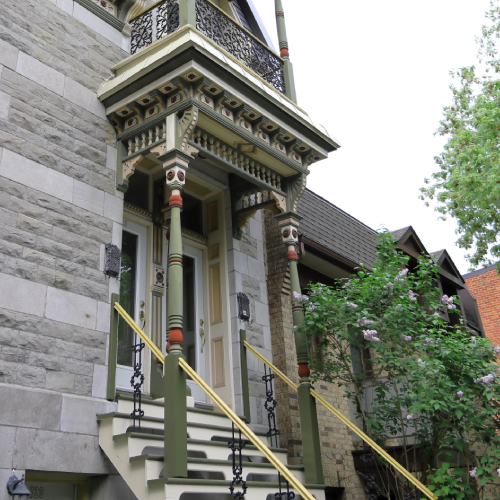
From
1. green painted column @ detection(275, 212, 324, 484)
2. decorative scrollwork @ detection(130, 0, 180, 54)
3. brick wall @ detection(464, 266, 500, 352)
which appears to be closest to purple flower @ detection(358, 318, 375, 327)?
green painted column @ detection(275, 212, 324, 484)

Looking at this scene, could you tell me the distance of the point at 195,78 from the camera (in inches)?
263

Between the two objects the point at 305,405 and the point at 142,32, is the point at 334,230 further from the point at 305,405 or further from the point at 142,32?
the point at 142,32

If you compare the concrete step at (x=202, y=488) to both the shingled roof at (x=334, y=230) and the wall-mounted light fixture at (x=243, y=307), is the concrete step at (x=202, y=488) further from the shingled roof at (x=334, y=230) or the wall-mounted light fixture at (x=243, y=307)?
the shingled roof at (x=334, y=230)

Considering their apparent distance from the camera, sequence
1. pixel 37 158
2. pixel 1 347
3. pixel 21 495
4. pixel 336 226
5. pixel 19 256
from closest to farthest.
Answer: pixel 21 495
pixel 1 347
pixel 19 256
pixel 37 158
pixel 336 226

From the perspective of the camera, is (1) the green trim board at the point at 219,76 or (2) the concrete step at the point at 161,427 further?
(1) the green trim board at the point at 219,76

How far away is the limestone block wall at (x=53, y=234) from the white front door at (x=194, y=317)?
1.86 metres

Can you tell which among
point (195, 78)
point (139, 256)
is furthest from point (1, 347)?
point (195, 78)

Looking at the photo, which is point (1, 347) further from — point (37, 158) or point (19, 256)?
point (37, 158)

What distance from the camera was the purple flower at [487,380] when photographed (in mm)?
6539

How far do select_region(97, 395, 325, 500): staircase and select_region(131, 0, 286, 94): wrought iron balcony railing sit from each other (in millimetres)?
4495

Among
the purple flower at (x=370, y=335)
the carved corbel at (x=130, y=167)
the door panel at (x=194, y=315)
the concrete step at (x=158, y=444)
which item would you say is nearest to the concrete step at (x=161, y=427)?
the concrete step at (x=158, y=444)

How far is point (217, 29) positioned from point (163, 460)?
5.22 meters

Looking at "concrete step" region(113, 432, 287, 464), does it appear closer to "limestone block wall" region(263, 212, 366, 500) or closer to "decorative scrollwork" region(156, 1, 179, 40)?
"limestone block wall" region(263, 212, 366, 500)

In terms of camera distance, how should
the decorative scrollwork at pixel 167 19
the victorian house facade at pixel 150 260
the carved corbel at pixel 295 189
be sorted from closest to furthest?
the victorian house facade at pixel 150 260
the decorative scrollwork at pixel 167 19
the carved corbel at pixel 295 189
